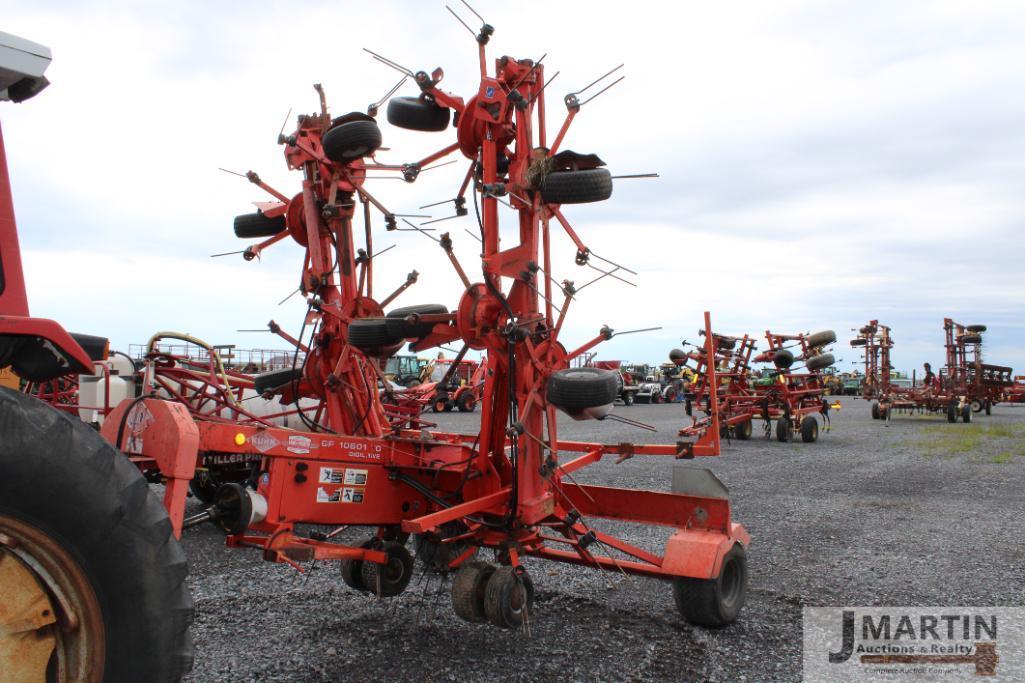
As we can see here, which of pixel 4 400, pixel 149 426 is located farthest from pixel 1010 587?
pixel 4 400

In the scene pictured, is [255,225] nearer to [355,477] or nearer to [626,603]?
[355,477]

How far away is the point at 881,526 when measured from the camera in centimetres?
874

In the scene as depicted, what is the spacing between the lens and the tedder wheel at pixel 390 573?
16.6 ft

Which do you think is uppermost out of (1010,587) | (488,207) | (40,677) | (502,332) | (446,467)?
(488,207)

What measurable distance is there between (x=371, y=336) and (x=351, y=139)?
145cm

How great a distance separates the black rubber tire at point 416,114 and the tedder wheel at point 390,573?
2.88 m

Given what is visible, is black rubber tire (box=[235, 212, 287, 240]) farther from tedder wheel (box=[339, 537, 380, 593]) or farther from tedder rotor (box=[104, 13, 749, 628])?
tedder wheel (box=[339, 537, 380, 593])

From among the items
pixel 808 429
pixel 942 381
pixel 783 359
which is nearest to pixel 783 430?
pixel 808 429

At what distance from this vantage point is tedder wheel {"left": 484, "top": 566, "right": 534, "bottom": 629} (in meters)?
4.48

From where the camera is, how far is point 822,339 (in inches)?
744

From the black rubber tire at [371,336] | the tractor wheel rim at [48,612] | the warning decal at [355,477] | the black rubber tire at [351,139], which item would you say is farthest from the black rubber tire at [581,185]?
the tractor wheel rim at [48,612]

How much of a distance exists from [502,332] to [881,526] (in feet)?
19.6

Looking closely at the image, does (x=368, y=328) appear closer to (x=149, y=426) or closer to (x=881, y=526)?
(x=149, y=426)

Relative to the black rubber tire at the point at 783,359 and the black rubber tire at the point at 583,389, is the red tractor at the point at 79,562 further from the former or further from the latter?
the black rubber tire at the point at 783,359
